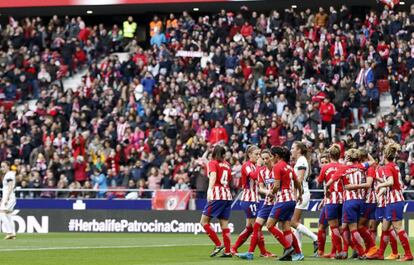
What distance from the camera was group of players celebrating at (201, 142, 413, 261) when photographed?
21.7 m

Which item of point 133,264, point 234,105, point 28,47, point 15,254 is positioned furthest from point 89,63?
point 133,264

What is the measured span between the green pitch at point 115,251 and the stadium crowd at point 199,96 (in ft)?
21.6

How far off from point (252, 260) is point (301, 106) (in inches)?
699

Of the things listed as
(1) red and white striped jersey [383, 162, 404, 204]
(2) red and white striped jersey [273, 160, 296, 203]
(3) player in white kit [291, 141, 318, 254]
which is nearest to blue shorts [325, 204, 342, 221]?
(3) player in white kit [291, 141, 318, 254]

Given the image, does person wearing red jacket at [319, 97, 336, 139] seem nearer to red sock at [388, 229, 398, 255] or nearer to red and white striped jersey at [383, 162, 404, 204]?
red sock at [388, 229, 398, 255]

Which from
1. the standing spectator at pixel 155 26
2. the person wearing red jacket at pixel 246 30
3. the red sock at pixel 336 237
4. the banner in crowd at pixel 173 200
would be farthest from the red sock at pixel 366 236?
the standing spectator at pixel 155 26

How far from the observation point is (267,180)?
2228 centimetres

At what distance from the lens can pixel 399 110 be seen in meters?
37.8

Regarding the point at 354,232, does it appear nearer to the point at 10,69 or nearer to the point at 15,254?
the point at 15,254

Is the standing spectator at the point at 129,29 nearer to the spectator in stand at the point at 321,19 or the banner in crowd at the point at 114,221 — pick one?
the spectator in stand at the point at 321,19

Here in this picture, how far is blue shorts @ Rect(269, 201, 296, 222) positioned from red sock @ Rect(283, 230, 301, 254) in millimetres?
266

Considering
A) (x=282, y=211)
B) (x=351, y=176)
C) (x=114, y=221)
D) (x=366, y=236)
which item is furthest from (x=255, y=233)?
(x=114, y=221)

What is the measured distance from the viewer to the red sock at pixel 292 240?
21719 mm

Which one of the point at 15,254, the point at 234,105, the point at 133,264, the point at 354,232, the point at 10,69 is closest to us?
the point at 133,264
